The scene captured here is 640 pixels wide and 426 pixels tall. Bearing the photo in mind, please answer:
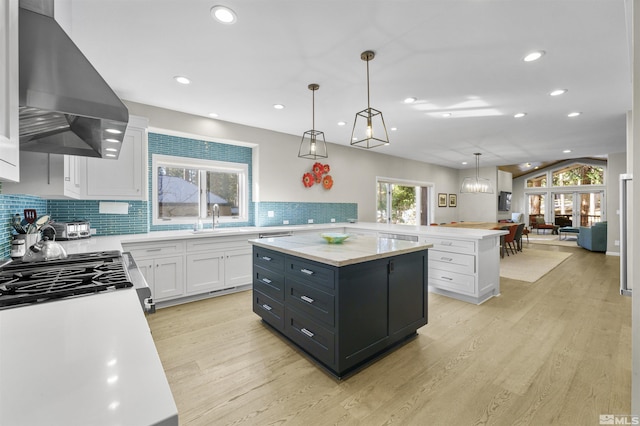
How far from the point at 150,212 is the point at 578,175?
14.4 m

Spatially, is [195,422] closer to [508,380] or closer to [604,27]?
[508,380]

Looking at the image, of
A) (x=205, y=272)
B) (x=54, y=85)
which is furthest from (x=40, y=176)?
(x=205, y=272)

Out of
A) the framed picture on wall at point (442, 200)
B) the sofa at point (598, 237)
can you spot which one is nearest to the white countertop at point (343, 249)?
the framed picture on wall at point (442, 200)

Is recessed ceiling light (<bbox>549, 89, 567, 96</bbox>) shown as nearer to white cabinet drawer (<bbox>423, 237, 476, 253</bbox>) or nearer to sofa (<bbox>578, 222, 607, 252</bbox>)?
white cabinet drawer (<bbox>423, 237, 476, 253</bbox>)

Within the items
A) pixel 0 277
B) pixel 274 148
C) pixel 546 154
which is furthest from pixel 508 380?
pixel 546 154

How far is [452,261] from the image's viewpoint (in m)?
3.67

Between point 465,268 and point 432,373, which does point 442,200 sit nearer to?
point 465,268

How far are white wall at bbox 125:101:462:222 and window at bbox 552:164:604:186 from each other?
7610 millimetres

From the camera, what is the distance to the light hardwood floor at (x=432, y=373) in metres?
1.69

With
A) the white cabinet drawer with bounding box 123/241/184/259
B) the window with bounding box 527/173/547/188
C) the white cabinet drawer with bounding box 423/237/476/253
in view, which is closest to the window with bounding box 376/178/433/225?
the white cabinet drawer with bounding box 423/237/476/253

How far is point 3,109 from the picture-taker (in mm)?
771

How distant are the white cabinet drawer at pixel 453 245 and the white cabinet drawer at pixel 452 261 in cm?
6

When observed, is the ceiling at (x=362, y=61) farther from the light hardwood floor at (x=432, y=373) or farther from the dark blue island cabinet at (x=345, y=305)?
the light hardwood floor at (x=432, y=373)

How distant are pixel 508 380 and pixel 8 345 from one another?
2.65m
